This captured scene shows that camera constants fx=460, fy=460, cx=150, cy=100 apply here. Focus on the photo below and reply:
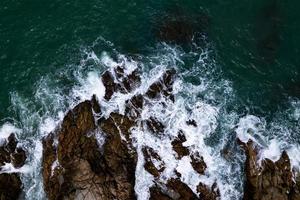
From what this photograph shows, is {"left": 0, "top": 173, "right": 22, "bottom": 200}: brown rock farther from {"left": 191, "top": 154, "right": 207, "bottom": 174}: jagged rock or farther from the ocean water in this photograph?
{"left": 191, "top": 154, "right": 207, "bottom": 174}: jagged rock

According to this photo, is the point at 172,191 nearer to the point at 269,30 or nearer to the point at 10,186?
the point at 10,186

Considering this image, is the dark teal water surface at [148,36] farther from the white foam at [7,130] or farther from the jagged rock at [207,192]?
the jagged rock at [207,192]

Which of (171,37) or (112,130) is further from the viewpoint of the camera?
(171,37)

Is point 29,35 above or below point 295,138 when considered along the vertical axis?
above

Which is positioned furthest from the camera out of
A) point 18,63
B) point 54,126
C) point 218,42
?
point 218,42

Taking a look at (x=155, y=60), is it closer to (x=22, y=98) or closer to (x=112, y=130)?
(x=112, y=130)

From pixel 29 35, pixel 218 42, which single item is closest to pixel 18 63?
pixel 29 35
